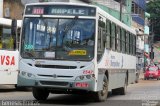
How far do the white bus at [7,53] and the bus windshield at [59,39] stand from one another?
4.97 m

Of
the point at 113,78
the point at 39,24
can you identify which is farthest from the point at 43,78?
the point at 113,78

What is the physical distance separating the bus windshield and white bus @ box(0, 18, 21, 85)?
4969 mm

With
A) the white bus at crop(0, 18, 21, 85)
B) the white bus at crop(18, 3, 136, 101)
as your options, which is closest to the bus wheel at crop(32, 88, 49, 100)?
the white bus at crop(18, 3, 136, 101)

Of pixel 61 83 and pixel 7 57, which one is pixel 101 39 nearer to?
pixel 61 83

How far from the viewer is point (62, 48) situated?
1540 cm

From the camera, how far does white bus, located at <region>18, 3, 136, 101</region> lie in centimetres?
1530

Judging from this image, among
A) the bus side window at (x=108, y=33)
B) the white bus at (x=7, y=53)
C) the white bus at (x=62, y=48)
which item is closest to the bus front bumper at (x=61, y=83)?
the white bus at (x=62, y=48)

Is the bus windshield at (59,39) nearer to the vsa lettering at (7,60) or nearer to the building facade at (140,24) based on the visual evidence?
the vsa lettering at (7,60)

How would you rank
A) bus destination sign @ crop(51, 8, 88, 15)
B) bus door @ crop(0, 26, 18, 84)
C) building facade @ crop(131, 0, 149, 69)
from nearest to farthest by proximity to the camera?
bus destination sign @ crop(51, 8, 88, 15) → bus door @ crop(0, 26, 18, 84) → building facade @ crop(131, 0, 149, 69)

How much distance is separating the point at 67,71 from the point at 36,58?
1107 millimetres

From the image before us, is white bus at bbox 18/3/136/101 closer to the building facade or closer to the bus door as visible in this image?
the bus door

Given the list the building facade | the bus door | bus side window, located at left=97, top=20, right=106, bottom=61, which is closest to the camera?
bus side window, located at left=97, top=20, right=106, bottom=61

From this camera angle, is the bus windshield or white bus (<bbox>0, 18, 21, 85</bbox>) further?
white bus (<bbox>0, 18, 21, 85</bbox>)

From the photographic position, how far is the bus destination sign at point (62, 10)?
15.8 metres
